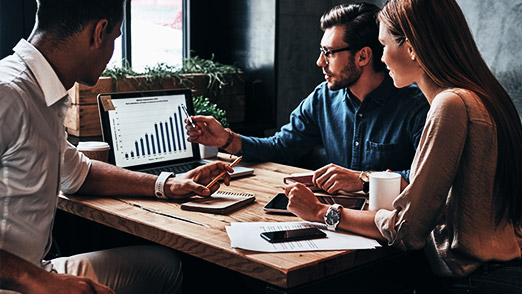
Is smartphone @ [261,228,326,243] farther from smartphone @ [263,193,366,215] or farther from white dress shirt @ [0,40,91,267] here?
white dress shirt @ [0,40,91,267]

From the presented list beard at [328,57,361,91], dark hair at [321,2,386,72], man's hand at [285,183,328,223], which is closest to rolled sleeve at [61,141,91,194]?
man's hand at [285,183,328,223]

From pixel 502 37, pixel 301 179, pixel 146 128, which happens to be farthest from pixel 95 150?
pixel 502 37

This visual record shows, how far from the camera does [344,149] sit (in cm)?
272

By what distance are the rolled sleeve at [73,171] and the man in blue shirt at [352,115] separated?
627 mm

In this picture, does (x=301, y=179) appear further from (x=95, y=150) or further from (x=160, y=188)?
(x=95, y=150)

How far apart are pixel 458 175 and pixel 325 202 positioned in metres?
0.47

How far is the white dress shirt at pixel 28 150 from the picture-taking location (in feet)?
4.87

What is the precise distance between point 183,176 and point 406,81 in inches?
32.5

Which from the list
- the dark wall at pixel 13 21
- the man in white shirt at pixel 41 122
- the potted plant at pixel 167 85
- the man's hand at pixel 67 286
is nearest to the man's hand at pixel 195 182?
the man in white shirt at pixel 41 122

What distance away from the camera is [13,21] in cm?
297

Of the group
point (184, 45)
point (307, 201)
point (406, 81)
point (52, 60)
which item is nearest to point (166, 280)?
point (307, 201)

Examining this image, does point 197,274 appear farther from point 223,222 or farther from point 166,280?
point 223,222

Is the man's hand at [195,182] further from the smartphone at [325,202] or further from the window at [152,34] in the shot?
the window at [152,34]

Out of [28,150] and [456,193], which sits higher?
[28,150]
